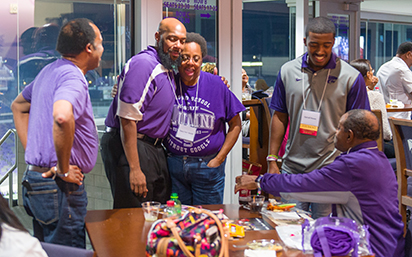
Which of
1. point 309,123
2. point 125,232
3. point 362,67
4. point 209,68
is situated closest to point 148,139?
point 125,232

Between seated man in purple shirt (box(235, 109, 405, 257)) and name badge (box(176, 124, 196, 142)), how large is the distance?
27.1 inches

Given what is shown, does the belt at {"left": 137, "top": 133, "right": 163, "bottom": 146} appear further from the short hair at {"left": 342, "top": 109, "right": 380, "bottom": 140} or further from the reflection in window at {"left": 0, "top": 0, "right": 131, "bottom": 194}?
the short hair at {"left": 342, "top": 109, "right": 380, "bottom": 140}

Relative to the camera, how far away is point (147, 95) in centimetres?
Result: 247

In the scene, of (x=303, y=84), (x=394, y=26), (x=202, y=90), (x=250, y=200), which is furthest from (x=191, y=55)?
(x=394, y=26)

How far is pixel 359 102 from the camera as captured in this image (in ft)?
8.15

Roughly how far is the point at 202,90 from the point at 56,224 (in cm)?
118

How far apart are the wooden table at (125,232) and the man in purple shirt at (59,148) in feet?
0.44

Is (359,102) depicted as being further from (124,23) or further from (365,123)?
(124,23)

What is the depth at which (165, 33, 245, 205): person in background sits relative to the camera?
103 inches

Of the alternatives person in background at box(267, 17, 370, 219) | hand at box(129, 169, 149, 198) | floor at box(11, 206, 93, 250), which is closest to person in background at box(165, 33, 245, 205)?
Answer: hand at box(129, 169, 149, 198)

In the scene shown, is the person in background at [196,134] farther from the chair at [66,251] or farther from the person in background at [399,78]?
the person in background at [399,78]

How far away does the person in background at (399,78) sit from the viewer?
584 centimetres

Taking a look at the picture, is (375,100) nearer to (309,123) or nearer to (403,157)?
(403,157)

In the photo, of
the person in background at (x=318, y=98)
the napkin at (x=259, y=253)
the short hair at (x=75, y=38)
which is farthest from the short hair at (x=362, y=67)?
the napkin at (x=259, y=253)
